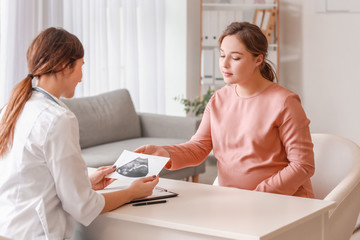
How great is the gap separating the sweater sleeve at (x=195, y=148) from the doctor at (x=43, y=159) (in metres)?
0.61

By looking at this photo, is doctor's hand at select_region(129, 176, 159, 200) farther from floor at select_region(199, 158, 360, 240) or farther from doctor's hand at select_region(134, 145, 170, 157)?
floor at select_region(199, 158, 360, 240)

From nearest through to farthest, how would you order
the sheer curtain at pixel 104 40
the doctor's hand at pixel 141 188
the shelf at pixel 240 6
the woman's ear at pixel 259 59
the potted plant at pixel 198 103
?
the doctor's hand at pixel 141 188, the woman's ear at pixel 259 59, the sheer curtain at pixel 104 40, the potted plant at pixel 198 103, the shelf at pixel 240 6

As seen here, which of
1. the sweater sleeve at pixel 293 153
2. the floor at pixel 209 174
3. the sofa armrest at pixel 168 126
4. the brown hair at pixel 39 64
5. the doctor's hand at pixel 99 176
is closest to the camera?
the brown hair at pixel 39 64

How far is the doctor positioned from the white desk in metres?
0.12

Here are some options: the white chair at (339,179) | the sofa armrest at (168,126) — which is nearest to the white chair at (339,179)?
the white chair at (339,179)

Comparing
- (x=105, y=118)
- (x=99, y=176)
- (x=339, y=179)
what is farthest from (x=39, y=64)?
(x=105, y=118)

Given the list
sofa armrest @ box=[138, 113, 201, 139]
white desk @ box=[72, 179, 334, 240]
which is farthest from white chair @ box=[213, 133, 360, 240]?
sofa armrest @ box=[138, 113, 201, 139]

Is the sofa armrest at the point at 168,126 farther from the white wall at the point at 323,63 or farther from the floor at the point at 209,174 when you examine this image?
the white wall at the point at 323,63

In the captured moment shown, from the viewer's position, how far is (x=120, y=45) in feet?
17.4

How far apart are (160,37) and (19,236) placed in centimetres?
411

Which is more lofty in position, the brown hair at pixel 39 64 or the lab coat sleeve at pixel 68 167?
the brown hair at pixel 39 64

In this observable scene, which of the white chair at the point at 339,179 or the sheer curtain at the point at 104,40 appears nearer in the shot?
the white chair at the point at 339,179

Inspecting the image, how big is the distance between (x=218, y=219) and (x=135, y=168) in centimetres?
41

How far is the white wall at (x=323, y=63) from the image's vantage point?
5.20 metres
